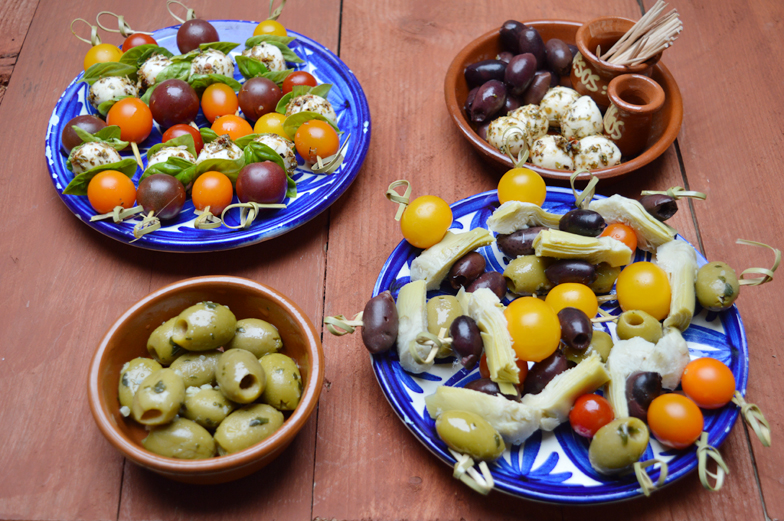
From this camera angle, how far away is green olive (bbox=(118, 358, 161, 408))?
81cm

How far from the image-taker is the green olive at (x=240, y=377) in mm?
782

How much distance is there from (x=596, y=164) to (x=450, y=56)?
0.56m

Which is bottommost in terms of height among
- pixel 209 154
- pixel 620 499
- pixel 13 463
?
pixel 13 463

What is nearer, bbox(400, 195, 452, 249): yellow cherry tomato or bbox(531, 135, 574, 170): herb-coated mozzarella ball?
bbox(400, 195, 452, 249): yellow cherry tomato

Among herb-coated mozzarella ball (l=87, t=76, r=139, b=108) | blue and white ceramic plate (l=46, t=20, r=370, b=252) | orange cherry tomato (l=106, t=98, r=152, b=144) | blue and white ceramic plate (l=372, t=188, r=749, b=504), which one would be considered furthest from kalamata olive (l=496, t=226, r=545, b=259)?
herb-coated mozzarella ball (l=87, t=76, r=139, b=108)

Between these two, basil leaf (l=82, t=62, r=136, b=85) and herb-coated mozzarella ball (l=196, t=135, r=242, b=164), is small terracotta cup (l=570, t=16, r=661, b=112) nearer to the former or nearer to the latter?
herb-coated mozzarella ball (l=196, t=135, r=242, b=164)

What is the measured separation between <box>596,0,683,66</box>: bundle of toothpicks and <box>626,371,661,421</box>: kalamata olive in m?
0.71

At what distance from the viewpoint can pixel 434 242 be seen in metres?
0.99

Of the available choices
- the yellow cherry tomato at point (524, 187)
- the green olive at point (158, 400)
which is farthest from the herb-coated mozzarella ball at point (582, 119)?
the green olive at point (158, 400)

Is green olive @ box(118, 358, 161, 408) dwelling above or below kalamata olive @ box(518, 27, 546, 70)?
below

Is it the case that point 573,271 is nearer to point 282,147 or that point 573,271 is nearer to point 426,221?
point 426,221

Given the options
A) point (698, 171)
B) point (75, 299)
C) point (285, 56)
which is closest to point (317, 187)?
point (285, 56)

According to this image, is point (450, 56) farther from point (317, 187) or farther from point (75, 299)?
point (75, 299)

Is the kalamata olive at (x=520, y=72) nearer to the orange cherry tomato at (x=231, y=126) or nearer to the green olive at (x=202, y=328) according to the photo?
the orange cherry tomato at (x=231, y=126)
